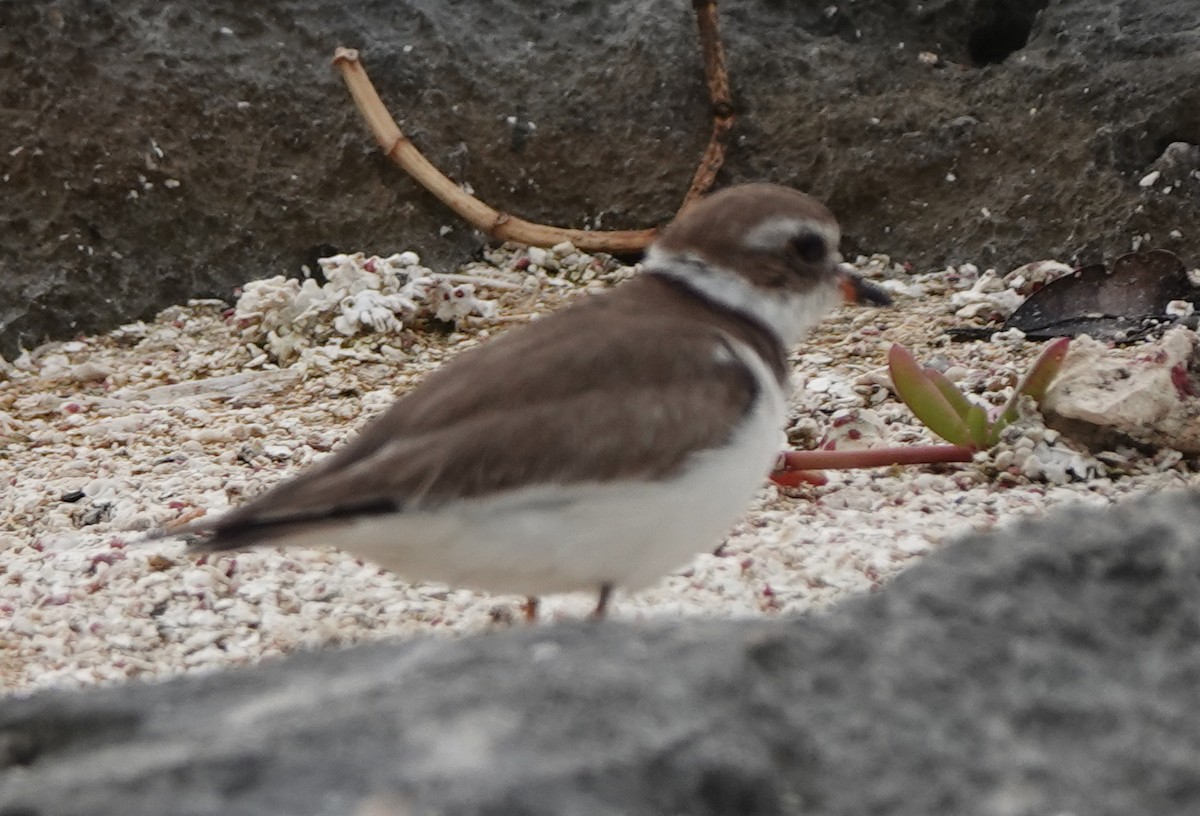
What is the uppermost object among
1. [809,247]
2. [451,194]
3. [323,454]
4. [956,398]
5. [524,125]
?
[809,247]

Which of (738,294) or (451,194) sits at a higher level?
(738,294)

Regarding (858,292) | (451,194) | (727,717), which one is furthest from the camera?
(451,194)

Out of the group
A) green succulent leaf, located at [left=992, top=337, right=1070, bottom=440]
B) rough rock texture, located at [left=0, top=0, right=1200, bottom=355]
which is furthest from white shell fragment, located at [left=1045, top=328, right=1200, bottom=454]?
rough rock texture, located at [left=0, top=0, right=1200, bottom=355]

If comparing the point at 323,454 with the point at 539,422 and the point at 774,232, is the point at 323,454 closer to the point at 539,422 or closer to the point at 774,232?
the point at 774,232

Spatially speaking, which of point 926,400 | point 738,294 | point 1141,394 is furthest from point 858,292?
point 1141,394

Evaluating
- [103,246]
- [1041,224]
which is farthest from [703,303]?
[103,246]

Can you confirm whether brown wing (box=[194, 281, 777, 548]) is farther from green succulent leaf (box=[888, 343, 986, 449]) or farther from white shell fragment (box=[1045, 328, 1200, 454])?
white shell fragment (box=[1045, 328, 1200, 454])

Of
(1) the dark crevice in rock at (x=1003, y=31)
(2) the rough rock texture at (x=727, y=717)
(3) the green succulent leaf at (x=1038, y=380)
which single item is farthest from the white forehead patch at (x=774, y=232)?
(1) the dark crevice in rock at (x=1003, y=31)
